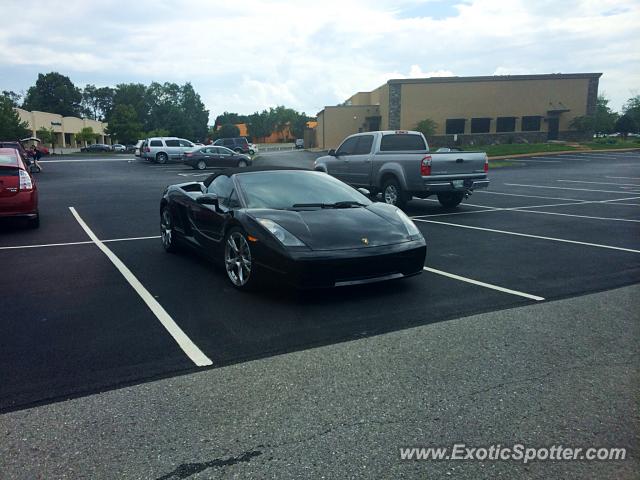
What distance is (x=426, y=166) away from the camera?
472 inches

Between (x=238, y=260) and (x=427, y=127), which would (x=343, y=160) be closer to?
(x=238, y=260)

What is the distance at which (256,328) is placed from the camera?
473cm

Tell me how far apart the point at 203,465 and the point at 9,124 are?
6557 cm

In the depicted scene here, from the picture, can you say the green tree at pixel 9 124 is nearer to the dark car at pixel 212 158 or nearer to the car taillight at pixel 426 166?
the dark car at pixel 212 158

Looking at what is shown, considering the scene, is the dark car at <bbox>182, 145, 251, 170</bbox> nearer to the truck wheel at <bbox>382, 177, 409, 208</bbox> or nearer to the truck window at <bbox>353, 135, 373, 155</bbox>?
the truck window at <bbox>353, 135, 373, 155</bbox>

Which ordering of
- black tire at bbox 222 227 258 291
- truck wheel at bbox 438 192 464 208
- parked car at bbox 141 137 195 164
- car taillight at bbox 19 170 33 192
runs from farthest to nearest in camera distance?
parked car at bbox 141 137 195 164 < truck wheel at bbox 438 192 464 208 < car taillight at bbox 19 170 33 192 < black tire at bbox 222 227 258 291

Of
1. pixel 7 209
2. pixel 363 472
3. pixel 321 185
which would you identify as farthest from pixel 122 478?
pixel 7 209

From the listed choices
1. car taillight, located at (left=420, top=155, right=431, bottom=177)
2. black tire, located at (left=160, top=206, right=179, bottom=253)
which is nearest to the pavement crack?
black tire, located at (left=160, top=206, right=179, bottom=253)

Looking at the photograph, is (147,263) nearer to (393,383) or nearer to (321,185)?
(321,185)

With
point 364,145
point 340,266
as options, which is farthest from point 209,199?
point 364,145

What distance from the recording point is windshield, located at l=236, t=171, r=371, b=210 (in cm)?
622

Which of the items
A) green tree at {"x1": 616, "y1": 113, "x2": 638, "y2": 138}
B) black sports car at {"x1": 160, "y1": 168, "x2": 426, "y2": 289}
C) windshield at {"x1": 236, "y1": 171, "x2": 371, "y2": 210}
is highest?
green tree at {"x1": 616, "y1": 113, "x2": 638, "y2": 138}

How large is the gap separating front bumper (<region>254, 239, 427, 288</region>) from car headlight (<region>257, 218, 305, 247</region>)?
124mm

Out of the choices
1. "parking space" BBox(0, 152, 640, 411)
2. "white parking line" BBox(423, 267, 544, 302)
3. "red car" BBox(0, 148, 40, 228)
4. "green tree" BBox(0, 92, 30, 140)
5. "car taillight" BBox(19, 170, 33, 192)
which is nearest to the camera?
"parking space" BBox(0, 152, 640, 411)
